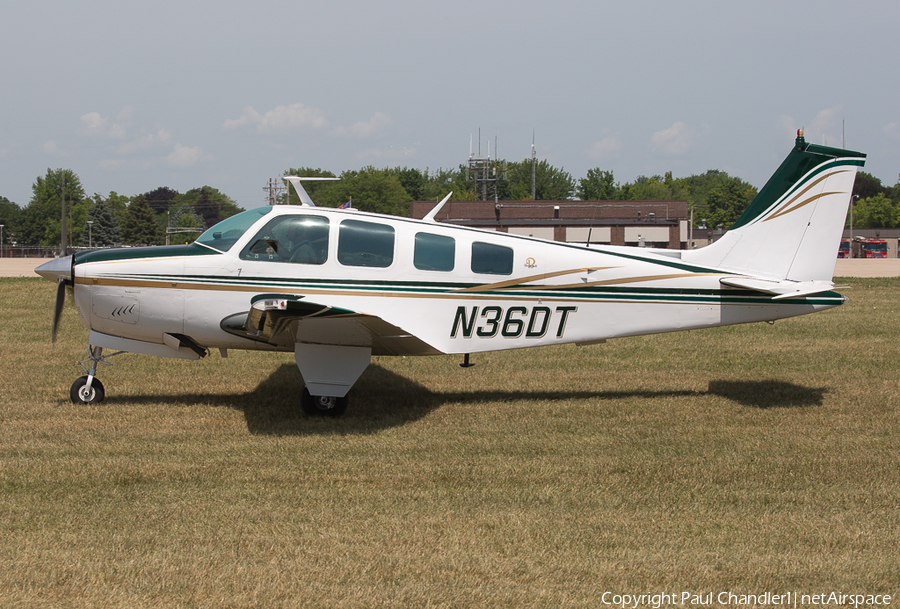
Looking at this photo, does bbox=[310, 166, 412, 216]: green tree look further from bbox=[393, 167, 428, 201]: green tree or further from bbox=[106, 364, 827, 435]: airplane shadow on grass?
bbox=[106, 364, 827, 435]: airplane shadow on grass

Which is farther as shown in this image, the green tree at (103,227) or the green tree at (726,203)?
the green tree at (726,203)

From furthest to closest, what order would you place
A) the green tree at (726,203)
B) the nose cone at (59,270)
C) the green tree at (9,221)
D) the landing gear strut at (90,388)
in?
the green tree at (726,203) → the green tree at (9,221) → the landing gear strut at (90,388) → the nose cone at (59,270)

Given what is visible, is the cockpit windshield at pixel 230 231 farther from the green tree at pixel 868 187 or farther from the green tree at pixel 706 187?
the green tree at pixel 868 187

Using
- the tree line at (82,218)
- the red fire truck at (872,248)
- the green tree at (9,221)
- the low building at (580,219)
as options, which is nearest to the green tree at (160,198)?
the tree line at (82,218)

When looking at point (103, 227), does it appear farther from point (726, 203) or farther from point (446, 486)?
point (726, 203)

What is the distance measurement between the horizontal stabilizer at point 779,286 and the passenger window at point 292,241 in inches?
177

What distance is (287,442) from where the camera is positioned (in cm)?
684

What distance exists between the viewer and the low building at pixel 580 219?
5666 centimetres

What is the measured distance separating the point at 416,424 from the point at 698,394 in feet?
12.3

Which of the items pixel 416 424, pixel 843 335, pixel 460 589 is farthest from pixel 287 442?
pixel 843 335

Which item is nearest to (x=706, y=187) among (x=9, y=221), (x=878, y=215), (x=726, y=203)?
(x=726, y=203)

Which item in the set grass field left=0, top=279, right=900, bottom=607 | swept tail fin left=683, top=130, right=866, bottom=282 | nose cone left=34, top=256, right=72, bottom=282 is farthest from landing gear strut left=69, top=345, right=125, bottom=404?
swept tail fin left=683, top=130, right=866, bottom=282

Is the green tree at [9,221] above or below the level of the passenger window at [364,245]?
above

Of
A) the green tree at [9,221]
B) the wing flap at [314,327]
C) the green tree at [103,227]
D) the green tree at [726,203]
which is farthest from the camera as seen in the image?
the green tree at [726,203]
